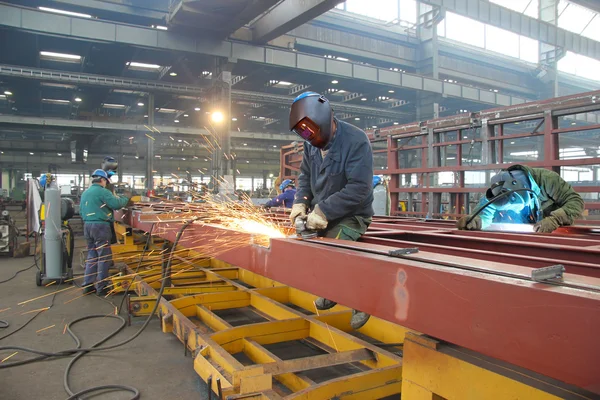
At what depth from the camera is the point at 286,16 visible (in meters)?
11.7

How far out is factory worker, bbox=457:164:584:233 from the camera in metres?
3.10

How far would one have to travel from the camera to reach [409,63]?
19219 mm

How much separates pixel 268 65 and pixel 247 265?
13.0 m

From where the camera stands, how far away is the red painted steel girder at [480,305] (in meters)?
0.83

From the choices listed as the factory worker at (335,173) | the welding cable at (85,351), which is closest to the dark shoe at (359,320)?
the factory worker at (335,173)

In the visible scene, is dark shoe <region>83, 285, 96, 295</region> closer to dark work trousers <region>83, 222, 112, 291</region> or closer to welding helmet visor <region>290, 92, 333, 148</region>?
dark work trousers <region>83, 222, 112, 291</region>

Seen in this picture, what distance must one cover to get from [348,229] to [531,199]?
1.94 metres

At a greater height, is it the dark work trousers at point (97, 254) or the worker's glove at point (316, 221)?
the worker's glove at point (316, 221)

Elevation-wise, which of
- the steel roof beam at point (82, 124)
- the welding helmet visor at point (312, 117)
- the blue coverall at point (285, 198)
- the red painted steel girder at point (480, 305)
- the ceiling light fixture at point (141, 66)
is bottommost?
the red painted steel girder at point (480, 305)

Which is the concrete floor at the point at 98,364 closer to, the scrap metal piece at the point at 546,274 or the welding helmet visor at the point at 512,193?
the scrap metal piece at the point at 546,274

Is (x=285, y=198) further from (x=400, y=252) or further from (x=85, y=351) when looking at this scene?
(x=400, y=252)

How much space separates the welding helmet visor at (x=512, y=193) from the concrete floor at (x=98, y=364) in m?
2.55

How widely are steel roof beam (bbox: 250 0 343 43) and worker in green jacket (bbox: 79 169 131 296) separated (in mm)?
7610

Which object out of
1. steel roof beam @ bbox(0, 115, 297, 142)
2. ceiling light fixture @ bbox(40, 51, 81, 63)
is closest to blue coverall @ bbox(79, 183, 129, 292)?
steel roof beam @ bbox(0, 115, 297, 142)
